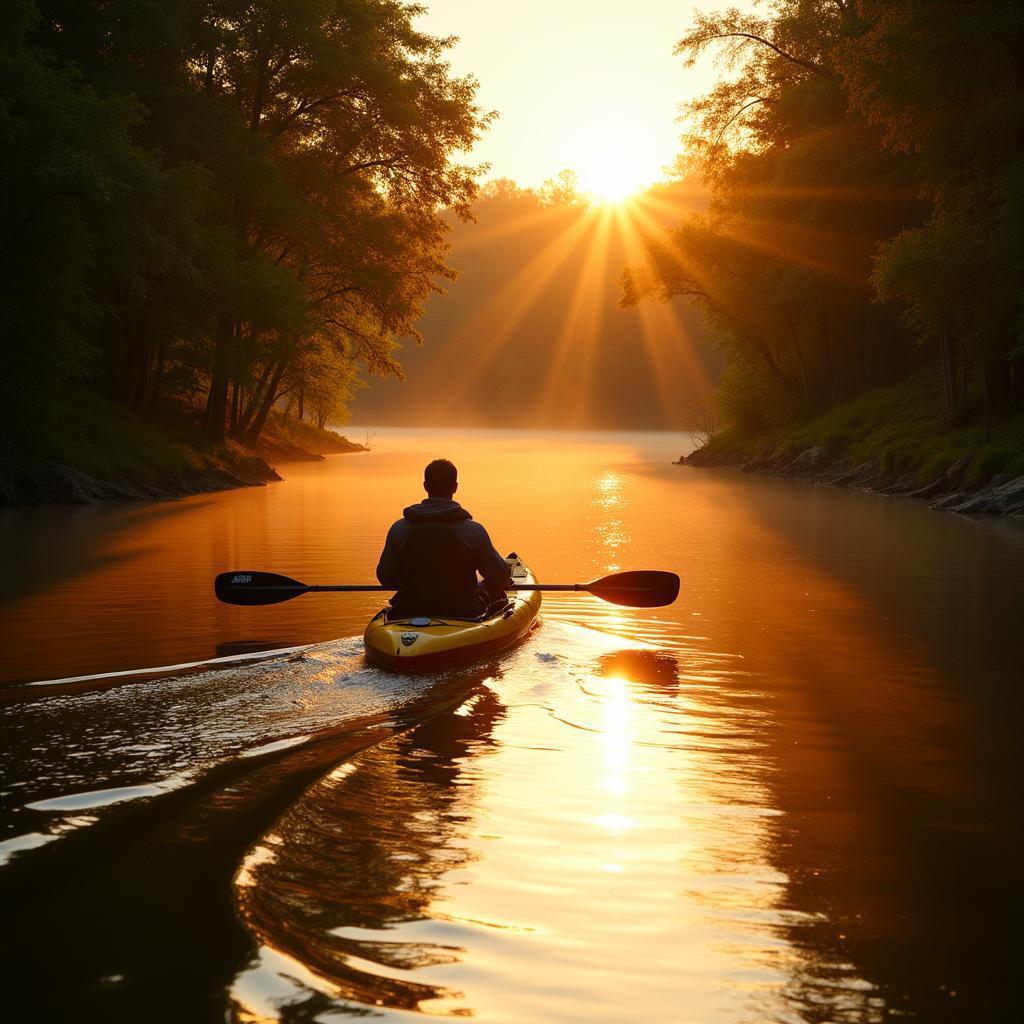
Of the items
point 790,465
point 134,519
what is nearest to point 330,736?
point 134,519

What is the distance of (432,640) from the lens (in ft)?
26.9

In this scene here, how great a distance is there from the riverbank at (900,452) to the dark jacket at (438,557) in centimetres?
1613

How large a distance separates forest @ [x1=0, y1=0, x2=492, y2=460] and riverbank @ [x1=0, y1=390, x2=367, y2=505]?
1.53 ft

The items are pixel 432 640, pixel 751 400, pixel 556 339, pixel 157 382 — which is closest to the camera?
pixel 432 640

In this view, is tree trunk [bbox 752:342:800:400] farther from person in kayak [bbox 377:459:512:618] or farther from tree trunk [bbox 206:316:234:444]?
person in kayak [bbox 377:459:512:618]

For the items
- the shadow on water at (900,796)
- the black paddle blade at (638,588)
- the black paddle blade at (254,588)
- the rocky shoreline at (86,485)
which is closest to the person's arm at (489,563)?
the black paddle blade at (638,588)

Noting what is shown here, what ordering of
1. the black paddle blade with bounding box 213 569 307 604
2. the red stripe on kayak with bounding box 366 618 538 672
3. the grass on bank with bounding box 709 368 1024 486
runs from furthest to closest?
1. the grass on bank with bounding box 709 368 1024 486
2. the black paddle blade with bounding box 213 569 307 604
3. the red stripe on kayak with bounding box 366 618 538 672

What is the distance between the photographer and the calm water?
3.71 m

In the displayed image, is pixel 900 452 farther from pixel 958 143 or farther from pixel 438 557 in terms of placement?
pixel 438 557

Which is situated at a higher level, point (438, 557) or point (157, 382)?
point (157, 382)

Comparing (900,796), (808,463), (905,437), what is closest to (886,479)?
(905,437)

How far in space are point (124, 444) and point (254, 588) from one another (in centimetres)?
1890

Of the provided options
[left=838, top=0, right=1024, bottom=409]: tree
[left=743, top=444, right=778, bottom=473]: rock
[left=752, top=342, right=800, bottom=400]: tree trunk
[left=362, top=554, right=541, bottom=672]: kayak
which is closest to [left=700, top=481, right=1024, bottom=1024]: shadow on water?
[left=362, top=554, right=541, bottom=672]: kayak

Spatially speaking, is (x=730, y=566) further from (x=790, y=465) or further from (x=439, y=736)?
(x=790, y=465)
